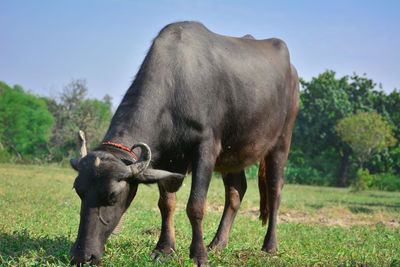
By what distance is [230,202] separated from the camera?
5707 mm

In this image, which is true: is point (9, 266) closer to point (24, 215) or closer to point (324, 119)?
point (24, 215)

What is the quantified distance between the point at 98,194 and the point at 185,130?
1138 millimetres

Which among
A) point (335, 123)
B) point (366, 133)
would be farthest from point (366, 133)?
point (335, 123)

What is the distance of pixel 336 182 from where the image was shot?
36281mm

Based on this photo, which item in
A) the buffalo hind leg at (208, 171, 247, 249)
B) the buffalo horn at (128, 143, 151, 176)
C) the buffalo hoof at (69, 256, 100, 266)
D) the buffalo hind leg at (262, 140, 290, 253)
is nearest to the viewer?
the buffalo hoof at (69, 256, 100, 266)

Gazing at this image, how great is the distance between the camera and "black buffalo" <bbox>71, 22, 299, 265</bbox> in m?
3.48

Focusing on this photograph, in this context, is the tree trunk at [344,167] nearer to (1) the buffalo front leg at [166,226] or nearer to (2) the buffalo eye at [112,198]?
(1) the buffalo front leg at [166,226]

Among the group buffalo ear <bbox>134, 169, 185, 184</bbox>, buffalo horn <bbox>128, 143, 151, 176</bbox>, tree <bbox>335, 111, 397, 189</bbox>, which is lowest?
buffalo ear <bbox>134, 169, 185, 184</bbox>

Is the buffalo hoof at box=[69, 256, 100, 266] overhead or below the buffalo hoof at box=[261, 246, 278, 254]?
overhead

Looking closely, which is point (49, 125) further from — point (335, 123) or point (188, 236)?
point (188, 236)

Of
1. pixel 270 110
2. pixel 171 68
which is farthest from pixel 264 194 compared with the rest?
pixel 171 68

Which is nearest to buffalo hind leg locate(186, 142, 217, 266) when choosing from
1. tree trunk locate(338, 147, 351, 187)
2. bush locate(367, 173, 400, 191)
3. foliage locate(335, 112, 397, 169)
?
foliage locate(335, 112, 397, 169)

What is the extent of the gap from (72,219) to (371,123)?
23.4m

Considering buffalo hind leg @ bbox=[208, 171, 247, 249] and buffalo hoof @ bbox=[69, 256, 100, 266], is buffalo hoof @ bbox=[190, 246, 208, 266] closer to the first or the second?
buffalo hoof @ bbox=[69, 256, 100, 266]
